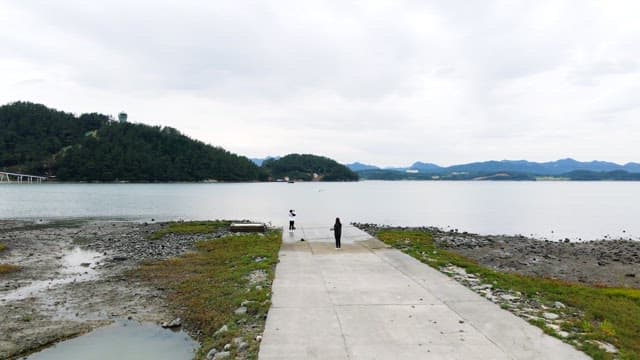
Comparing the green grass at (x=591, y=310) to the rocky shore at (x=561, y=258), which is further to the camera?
the rocky shore at (x=561, y=258)

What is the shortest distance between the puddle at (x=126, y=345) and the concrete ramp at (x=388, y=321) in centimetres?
286

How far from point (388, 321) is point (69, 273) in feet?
59.5

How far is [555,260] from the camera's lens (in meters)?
Answer: 27.5

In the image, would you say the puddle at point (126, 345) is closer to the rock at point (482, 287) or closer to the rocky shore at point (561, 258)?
the rock at point (482, 287)

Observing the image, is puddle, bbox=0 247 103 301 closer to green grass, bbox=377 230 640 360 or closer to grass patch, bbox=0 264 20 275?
Result: grass patch, bbox=0 264 20 275

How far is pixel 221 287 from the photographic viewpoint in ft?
54.0

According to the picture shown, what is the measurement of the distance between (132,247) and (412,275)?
21.8m

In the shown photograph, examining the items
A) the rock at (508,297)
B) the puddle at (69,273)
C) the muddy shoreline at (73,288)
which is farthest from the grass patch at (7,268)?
the rock at (508,297)

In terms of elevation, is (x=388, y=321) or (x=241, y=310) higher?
(x=388, y=321)

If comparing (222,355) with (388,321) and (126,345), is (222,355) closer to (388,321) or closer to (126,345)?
(388,321)

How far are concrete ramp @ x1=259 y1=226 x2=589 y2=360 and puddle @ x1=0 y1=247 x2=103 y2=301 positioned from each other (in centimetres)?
1022

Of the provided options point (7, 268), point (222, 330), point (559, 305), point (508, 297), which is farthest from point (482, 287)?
point (7, 268)

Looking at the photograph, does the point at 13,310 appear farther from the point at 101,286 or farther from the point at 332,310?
the point at 332,310

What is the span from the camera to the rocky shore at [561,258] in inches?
908
